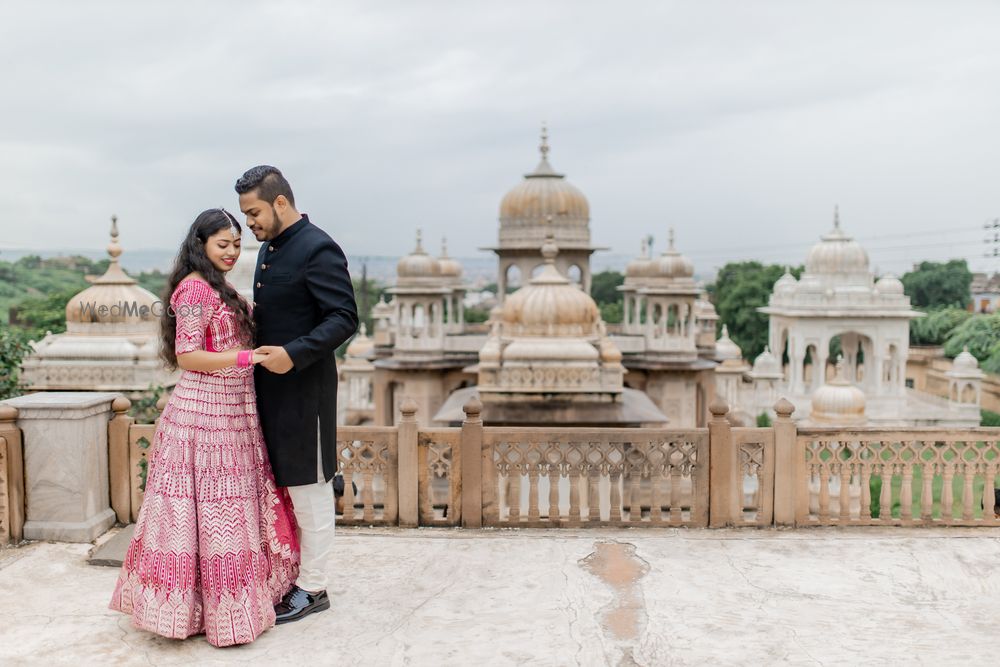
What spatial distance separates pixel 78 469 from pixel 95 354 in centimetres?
1050

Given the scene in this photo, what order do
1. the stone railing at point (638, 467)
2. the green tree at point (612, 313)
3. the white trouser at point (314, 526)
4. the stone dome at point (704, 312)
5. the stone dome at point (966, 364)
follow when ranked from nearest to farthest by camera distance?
the white trouser at point (314, 526), the stone railing at point (638, 467), the stone dome at point (704, 312), the stone dome at point (966, 364), the green tree at point (612, 313)

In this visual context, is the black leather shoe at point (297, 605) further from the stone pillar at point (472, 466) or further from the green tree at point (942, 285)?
the green tree at point (942, 285)

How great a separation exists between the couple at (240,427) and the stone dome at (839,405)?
49.8ft

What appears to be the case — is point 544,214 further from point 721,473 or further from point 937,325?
point 937,325

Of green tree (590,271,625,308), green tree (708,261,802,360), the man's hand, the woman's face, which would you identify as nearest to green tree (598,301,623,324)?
green tree (708,261,802,360)

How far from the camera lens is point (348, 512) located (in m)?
6.12

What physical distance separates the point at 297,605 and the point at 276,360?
48.2 inches

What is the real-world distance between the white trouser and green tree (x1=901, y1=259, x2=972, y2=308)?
54994mm

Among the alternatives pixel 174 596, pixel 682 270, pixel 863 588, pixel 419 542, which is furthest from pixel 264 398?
pixel 682 270

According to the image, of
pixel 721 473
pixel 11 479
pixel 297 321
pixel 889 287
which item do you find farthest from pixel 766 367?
pixel 297 321

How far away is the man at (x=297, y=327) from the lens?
161 inches

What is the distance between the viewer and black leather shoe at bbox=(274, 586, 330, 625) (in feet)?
13.9

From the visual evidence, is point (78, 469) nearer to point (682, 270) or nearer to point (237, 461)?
point (237, 461)

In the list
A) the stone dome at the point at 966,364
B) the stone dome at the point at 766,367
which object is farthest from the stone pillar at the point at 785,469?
the stone dome at the point at 966,364
